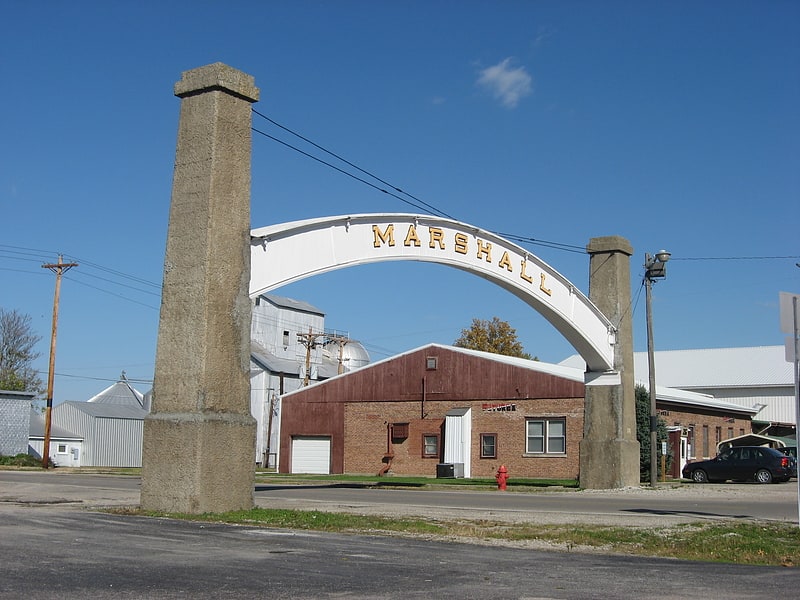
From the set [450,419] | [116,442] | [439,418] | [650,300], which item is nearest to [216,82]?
[650,300]

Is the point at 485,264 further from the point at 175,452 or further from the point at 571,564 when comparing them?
the point at 571,564

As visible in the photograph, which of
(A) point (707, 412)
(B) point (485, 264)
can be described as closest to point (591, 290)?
(B) point (485, 264)

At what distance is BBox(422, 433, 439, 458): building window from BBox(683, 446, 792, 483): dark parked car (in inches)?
480

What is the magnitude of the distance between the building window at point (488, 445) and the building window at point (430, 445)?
92.6 inches

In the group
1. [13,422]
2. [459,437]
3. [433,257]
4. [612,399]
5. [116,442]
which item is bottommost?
[116,442]

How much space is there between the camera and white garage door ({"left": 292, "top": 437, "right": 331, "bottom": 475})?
4744 cm

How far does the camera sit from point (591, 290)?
94.3 ft

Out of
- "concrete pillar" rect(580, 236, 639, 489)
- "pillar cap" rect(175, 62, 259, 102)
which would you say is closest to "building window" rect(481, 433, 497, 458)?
"concrete pillar" rect(580, 236, 639, 489)

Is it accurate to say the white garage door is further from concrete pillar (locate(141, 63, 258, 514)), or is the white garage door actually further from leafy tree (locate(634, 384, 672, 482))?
concrete pillar (locate(141, 63, 258, 514))

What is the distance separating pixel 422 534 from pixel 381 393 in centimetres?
3363

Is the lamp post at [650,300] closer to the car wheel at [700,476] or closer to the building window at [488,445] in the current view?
the car wheel at [700,476]

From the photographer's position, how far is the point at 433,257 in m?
Answer: 21.4

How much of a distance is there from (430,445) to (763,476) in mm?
14935

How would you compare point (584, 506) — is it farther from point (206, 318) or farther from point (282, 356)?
point (282, 356)
